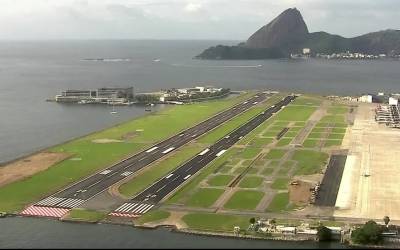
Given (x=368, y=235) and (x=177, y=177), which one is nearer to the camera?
(x=368, y=235)

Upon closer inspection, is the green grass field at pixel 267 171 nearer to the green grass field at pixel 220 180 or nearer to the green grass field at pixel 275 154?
the green grass field at pixel 220 180

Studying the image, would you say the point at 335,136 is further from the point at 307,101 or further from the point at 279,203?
the point at 307,101

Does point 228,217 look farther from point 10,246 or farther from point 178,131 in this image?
point 178,131

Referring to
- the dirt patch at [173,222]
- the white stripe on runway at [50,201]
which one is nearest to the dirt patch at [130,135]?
the white stripe on runway at [50,201]

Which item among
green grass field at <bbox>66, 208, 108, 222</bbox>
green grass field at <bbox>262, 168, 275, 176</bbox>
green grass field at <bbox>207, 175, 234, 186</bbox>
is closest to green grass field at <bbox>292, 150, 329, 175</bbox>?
green grass field at <bbox>262, 168, 275, 176</bbox>

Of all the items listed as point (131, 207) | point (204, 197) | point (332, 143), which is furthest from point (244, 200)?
point (332, 143)

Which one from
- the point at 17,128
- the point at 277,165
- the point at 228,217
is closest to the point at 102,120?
the point at 17,128

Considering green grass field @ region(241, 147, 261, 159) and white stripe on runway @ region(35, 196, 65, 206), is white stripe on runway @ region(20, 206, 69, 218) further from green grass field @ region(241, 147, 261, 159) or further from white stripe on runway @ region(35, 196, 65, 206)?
green grass field @ region(241, 147, 261, 159)
